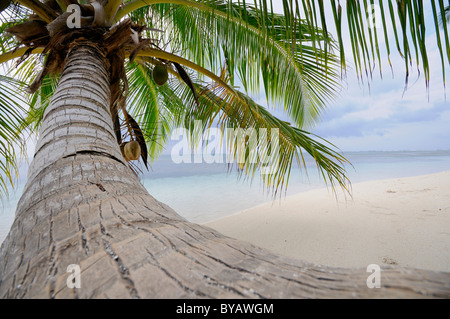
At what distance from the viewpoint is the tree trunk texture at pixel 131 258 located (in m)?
0.32

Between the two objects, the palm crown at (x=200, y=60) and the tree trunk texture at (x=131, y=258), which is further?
the palm crown at (x=200, y=60)

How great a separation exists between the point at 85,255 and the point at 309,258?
289 centimetres

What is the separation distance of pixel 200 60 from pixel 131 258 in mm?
3465

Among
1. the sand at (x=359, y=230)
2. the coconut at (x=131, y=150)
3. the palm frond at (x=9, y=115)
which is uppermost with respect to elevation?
the palm frond at (x=9, y=115)

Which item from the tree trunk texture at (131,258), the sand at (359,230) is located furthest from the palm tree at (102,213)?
the sand at (359,230)

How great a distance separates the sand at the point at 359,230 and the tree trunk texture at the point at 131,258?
267cm

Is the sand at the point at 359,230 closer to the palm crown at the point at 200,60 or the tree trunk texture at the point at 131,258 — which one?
the palm crown at the point at 200,60

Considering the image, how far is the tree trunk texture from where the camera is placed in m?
0.32

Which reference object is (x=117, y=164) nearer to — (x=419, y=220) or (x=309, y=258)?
(x=309, y=258)

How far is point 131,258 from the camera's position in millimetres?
390

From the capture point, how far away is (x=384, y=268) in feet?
1.09

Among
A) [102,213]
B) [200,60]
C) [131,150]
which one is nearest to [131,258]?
[102,213]

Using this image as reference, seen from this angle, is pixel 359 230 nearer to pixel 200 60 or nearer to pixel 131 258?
pixel 200 60
